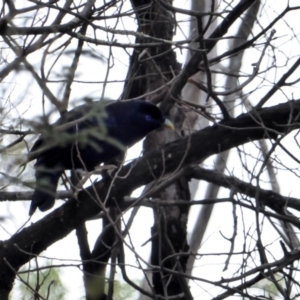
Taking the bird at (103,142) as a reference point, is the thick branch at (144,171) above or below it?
below

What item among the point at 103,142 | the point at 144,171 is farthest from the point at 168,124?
the point at 144,171

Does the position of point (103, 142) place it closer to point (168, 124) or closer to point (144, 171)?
point (168, 124)

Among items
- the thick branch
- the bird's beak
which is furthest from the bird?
the thick branch

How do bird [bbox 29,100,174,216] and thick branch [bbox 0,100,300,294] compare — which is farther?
bird [bbox 29,100,174,216]

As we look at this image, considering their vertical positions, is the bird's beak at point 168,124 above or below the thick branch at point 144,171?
above

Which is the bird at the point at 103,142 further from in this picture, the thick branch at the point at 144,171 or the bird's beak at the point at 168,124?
the thick branch at the point at 144,171

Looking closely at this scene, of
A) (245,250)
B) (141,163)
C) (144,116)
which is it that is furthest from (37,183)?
(144,116)

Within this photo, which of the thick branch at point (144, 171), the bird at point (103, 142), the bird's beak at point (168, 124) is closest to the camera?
the thick branch at point (144, 171)

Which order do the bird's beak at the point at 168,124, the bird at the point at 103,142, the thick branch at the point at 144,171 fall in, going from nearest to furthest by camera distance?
the thick branch at the point at 144,171 < the bird at the point at 103,142 < the bird's beak at the point at 168,124

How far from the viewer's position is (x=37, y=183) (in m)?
2.61

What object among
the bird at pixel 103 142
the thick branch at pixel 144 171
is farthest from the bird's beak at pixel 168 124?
the thick branch at pixel 144 171

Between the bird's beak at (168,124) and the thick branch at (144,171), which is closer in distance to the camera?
the thick branch at (144,171)

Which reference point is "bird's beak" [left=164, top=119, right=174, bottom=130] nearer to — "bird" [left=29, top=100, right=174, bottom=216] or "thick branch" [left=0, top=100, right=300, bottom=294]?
"bird" [left=29, top=100, right=174, bottom=216]

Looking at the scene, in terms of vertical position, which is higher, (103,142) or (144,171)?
(103,142)
